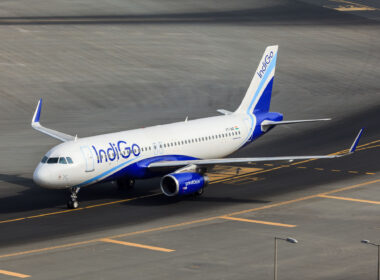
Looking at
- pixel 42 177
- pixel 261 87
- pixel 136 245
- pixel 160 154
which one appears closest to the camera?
pixel 136 245

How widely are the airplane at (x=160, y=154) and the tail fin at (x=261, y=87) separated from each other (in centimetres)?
11

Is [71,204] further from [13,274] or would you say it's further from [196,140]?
[13,274]

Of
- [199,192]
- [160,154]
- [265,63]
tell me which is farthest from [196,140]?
[265,63]

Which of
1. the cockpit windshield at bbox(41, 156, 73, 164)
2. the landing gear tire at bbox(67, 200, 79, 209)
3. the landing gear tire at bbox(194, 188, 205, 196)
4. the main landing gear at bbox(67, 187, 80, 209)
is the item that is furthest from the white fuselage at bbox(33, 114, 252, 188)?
the landing gear tire at bbox(194, 188, 205, 196)

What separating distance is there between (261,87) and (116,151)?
60.1 ft

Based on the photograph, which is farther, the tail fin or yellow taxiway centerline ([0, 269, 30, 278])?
the tail fin

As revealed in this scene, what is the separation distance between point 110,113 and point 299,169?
3024 centimetres

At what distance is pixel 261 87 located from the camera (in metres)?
78.8

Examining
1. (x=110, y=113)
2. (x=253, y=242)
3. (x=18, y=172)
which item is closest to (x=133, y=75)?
(x=110, y=113)

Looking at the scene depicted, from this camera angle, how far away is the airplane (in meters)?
62.8

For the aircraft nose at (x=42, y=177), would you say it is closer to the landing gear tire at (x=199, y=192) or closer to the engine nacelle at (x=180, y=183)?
the engine nacelle at (x=180, y=183)

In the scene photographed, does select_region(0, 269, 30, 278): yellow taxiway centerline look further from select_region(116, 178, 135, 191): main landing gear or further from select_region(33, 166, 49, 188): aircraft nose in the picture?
select_region(116, 178, 135, 191): main landing gear

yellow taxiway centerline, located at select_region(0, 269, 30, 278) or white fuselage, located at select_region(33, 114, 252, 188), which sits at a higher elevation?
white fuselage, located at select_region(33, 114, 252, 188)

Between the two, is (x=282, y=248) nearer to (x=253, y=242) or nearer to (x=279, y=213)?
(x=253, y=242)
